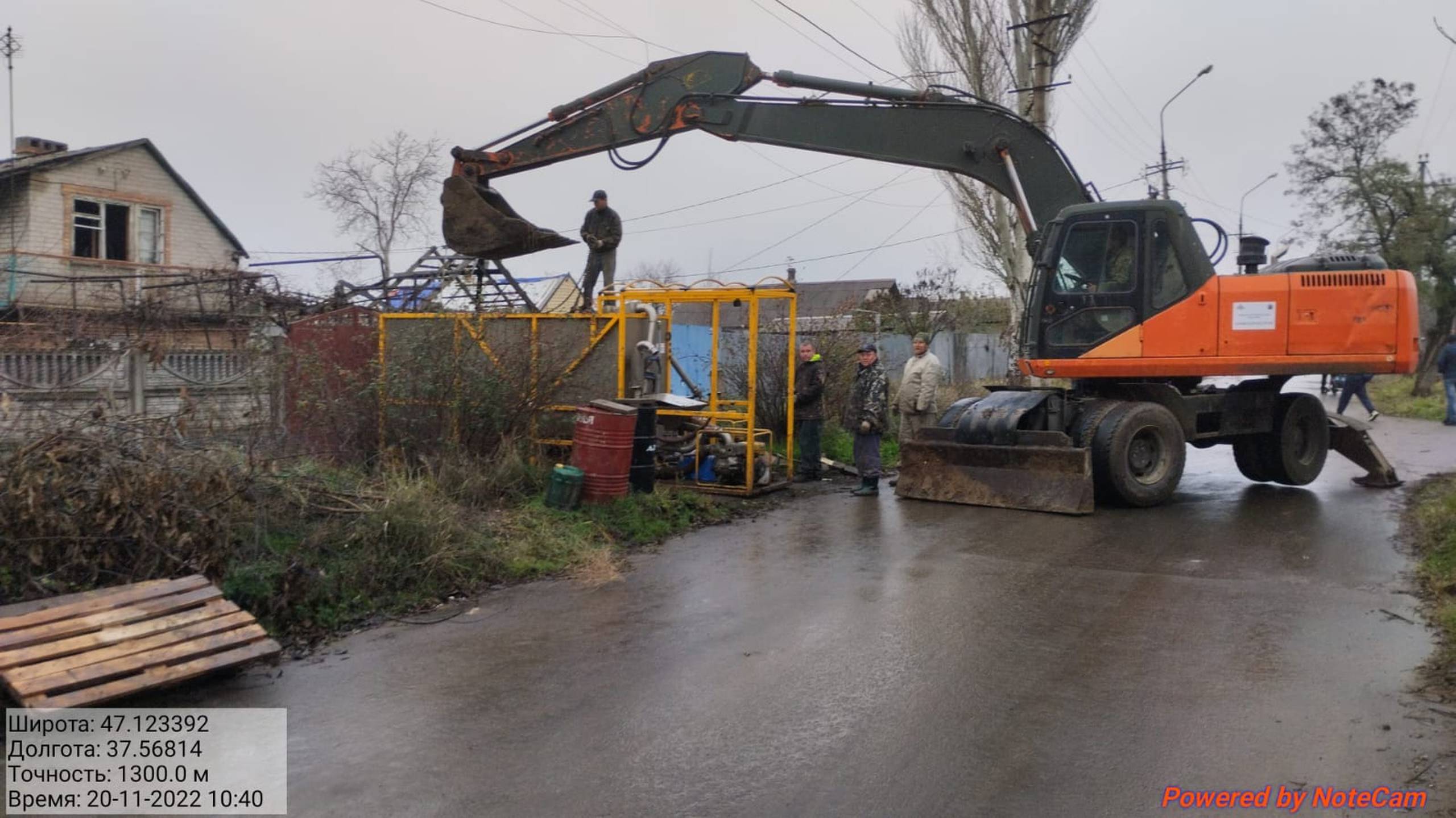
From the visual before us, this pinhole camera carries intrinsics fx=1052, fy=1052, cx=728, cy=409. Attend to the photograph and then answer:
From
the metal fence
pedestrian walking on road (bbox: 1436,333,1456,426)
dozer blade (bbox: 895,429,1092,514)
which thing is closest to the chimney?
the metal fence

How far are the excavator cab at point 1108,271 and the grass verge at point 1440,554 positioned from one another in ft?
9.74

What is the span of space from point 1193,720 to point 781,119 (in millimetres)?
7504

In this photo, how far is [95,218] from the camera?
25469mm

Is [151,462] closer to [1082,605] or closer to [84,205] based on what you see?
[1082,605]

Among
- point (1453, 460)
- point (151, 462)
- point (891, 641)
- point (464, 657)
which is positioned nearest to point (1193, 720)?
point (891, 641)

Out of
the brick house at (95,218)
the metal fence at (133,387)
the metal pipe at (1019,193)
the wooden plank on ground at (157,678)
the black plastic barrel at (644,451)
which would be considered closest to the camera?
the wooden plank on ground at (157,678)

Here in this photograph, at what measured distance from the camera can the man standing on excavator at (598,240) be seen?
472 inches

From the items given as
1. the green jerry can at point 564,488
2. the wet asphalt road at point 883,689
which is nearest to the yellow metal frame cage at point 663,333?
the green jerry can at point 564,488

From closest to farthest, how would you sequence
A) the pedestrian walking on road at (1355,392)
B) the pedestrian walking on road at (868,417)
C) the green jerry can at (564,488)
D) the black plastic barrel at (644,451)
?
the green jerry can at (564,488) → the black plastic barrel at (644,451) → the pedestrian walking on road at (868,417) → the pedestrian walking on road at (1355,392)

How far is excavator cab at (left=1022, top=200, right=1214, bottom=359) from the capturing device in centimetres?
1064

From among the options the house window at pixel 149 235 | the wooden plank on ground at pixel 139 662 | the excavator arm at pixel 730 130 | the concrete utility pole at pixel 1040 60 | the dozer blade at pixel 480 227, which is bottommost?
the wooden plank on ground at pixel 139 662

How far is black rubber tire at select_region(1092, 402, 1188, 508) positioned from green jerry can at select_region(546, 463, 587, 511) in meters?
5.05

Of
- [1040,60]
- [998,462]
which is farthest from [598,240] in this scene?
[1040,60]

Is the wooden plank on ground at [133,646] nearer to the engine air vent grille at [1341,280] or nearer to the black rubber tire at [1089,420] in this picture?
the black rubber tire at [1089,420]
